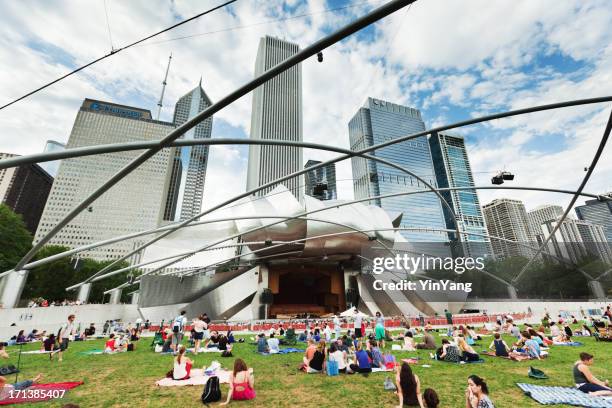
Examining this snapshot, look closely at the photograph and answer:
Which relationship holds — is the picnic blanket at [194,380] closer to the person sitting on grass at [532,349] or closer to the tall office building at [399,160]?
the person sitting on grass at [532,349]

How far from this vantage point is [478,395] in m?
5.15

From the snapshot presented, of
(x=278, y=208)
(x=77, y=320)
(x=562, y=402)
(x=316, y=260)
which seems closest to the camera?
(x=562, y=402)

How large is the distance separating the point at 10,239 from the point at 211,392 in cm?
5854

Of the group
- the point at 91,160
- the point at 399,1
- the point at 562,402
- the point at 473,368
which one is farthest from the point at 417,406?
the point at 91,160

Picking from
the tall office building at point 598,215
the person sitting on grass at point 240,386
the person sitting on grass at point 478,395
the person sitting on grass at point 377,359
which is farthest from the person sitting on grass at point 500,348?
the tall office building at point 598,215

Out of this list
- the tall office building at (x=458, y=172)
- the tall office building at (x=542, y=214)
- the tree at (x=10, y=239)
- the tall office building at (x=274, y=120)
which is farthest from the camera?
the tall office building at (x=542, y=214)

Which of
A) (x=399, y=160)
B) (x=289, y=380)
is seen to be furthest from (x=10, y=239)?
(x=399, y=160)

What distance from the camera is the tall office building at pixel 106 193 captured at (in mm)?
133125

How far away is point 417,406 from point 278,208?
3258 centimetres

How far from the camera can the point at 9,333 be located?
19.9 meters

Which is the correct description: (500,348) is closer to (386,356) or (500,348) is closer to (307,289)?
(386,356)

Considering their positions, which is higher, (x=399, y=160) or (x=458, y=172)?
(x=399, y=160)

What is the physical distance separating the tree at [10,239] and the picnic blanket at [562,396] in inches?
2363

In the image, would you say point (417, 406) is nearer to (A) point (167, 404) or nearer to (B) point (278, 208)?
(A) point (167, 404)
